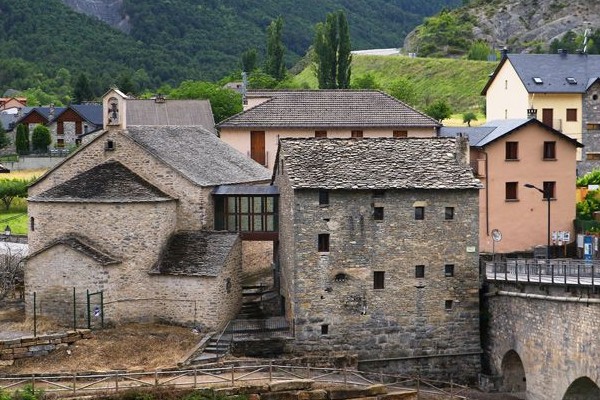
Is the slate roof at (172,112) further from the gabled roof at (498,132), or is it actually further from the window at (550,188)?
the window at (550,188)

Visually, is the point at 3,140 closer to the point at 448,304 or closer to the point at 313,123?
the point at 313,123

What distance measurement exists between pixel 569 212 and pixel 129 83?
102 m

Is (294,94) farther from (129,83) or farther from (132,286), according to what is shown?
(129,83)

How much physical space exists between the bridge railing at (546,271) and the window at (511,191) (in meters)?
7.83

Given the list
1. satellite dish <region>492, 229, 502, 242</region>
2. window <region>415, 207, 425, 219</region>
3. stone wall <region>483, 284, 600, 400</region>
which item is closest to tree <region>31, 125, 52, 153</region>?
satellite dish <region>492, 229, 502, 242</region>

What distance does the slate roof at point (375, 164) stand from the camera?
50.2 m

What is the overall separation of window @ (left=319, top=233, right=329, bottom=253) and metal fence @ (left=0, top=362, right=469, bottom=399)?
17.2ft

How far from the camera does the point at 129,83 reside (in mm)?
154625

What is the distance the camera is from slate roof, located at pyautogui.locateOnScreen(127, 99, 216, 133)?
3595 inches

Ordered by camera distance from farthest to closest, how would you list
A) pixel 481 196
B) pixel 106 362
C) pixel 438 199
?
pixel 481 196 → pixel 438 199 → pixel 106 362

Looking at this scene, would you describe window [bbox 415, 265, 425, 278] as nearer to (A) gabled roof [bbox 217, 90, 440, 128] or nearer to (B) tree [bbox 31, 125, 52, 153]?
(A) gabled roof [bbox 217, 90, 440, 128]

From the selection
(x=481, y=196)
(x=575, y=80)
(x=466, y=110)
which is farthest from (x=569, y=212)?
(x=466, y=110)

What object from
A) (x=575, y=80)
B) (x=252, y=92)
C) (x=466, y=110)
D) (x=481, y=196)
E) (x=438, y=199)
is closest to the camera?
(x=438, y=199)

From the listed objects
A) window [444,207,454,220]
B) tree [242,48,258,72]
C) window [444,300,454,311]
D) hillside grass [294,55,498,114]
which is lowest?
window [444,300,454,311]
